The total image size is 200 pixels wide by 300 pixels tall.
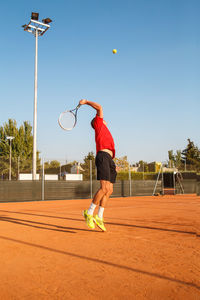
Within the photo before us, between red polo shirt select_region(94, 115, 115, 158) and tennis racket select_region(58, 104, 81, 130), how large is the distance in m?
1.34

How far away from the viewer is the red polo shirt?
4.54m

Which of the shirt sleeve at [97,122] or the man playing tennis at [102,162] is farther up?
the shirt sleeve at [97,122]

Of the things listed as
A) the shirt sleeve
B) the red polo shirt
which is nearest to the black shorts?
the red polo shirt

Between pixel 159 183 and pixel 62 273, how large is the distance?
1765 cm

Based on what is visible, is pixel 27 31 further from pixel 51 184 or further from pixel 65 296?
pixel 65 296

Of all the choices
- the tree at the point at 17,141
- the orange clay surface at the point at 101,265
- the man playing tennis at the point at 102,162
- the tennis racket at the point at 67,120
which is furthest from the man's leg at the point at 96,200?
the tree at the point at 17,141

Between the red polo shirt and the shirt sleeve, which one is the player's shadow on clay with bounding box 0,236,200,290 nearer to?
the red polo shirt

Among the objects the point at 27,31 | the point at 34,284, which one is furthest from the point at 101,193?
the point at 27,31

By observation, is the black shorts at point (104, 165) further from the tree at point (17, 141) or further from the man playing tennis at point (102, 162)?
the tree at point (17, 141)

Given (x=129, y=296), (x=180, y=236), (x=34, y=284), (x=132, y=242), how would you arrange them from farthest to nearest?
(x=180, y=236) < (x=132, y=242) < (x=34, y=284) < (x=129, y=296)

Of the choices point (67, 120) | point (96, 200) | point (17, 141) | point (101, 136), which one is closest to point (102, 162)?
point (101, 136)

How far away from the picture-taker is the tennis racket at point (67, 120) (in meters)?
5.85

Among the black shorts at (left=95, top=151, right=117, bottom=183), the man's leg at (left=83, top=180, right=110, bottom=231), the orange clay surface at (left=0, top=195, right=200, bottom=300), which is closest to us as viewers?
the orange clay surface at (left=0, top=195, right=200, bottom=300)

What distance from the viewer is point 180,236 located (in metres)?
3.79
